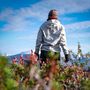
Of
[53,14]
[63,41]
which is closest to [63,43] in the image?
[63,41]

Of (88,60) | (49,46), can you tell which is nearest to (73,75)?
(49,46)

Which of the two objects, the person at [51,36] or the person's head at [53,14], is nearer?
the person's head at [53,14]

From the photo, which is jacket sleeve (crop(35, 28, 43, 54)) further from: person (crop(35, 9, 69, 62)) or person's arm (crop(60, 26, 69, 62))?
person's arm (crop(60, 26, 69, 62))

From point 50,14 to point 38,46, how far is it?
34.5 inches

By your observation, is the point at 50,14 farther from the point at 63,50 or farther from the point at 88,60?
the point at 88,60

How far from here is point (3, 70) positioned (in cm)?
245

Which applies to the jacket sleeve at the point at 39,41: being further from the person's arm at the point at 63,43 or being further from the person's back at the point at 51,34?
the person's arm at the point at 63,43

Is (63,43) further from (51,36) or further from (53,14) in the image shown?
(53,14)

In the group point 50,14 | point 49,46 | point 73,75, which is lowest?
point 73,75

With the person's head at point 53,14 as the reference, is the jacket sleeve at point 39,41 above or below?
below

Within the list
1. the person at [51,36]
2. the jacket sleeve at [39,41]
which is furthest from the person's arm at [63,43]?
the jacket sleeve at [39,41]

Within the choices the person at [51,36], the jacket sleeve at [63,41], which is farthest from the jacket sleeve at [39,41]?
the jacket sleeve at [63,41]

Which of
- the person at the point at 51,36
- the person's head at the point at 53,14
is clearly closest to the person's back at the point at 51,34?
the person at the point at 51,36

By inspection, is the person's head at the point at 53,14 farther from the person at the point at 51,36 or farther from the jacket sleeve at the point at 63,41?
the jacket sleeve at the point at 63,41
